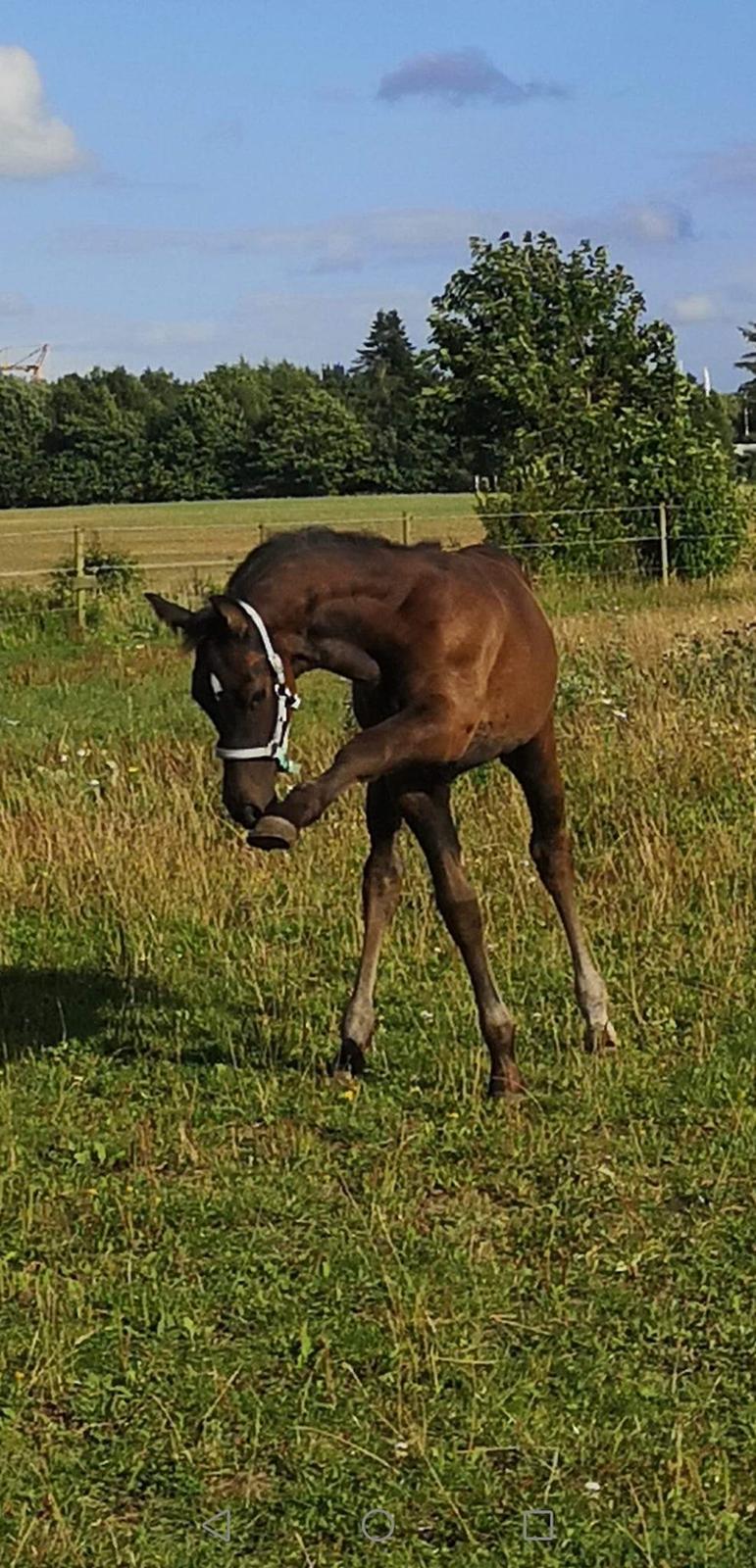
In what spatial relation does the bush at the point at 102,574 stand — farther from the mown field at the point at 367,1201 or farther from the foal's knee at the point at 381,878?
the foal's knee at the point at 381,878

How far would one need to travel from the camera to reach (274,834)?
4.52 meters

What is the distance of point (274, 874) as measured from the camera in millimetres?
8406

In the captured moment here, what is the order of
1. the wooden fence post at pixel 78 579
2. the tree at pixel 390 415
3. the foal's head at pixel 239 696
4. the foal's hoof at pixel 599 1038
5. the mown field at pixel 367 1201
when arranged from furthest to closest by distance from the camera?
1. the tree at pixel 390 415
2. the wooden fence post at pixel 78 579
3. the foal's hoof at pixel 599 1038
4. the foal's head at pixel 239 696
5. the mown field at pixel 367 1201

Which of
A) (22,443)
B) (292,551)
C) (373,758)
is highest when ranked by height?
(22,443)

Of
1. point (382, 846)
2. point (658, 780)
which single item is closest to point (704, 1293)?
point (382, 846)

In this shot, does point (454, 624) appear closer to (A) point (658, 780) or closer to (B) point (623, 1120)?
(B) point (623, 1120)

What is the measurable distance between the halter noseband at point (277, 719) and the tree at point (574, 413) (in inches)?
865

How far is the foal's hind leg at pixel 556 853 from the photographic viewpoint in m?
6.18

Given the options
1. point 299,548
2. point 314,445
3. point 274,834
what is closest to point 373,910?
point 299,548

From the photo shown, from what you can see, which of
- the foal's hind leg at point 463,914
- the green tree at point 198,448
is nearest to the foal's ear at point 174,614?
the foal's hind leg at point 463,914

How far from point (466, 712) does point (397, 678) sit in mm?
246

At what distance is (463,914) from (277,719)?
4.23ft

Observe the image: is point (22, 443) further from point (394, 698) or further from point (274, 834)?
point (274, 834)

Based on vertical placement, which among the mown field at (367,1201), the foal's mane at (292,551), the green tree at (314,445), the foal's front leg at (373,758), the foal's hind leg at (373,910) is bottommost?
the mown field at (367,1201)
